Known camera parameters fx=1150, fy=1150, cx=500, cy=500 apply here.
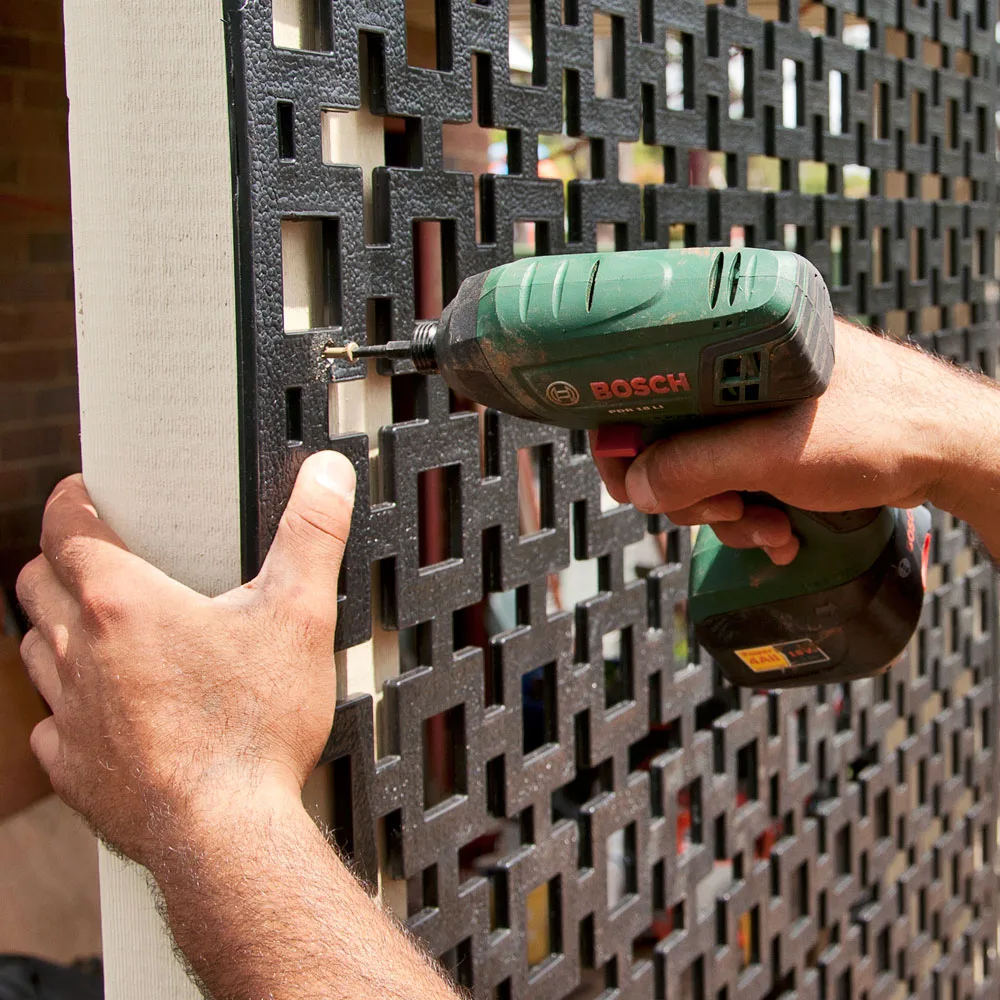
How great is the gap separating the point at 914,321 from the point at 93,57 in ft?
4.82

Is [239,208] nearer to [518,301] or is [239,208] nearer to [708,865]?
[518,301]

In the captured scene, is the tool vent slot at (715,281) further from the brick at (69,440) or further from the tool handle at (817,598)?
the brick at (69,440)

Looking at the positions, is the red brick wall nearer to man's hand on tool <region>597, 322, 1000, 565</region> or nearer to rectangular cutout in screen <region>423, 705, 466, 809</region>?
rectangular cutout in screen <region>423, 705, 466, 809</region>

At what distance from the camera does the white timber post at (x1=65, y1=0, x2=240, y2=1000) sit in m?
0.89

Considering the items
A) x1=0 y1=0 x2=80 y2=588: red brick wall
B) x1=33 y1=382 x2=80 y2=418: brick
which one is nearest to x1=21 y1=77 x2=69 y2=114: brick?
x1=0 y1=0 x2=80 y2=588: red brick wall

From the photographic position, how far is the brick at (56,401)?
1714 mm

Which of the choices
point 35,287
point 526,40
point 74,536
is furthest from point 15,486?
point 526,40

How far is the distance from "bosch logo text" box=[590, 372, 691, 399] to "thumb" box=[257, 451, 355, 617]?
0.75ft

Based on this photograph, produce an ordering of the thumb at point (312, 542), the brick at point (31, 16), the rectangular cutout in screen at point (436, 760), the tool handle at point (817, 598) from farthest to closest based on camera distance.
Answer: the rectangular cutout in screen at point (436, 760) → the brick at point (31, 16) → the tool handle at point (817, 598) → the thumb at point (312, 542)

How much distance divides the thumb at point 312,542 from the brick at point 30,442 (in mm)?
914

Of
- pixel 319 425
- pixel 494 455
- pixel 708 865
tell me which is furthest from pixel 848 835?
pixel 319 425

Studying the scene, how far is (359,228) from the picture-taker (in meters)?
0.97

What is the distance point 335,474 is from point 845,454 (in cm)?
41

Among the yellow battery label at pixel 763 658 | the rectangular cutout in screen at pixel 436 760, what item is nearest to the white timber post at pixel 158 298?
the yellow battery label at pixel 763 658
